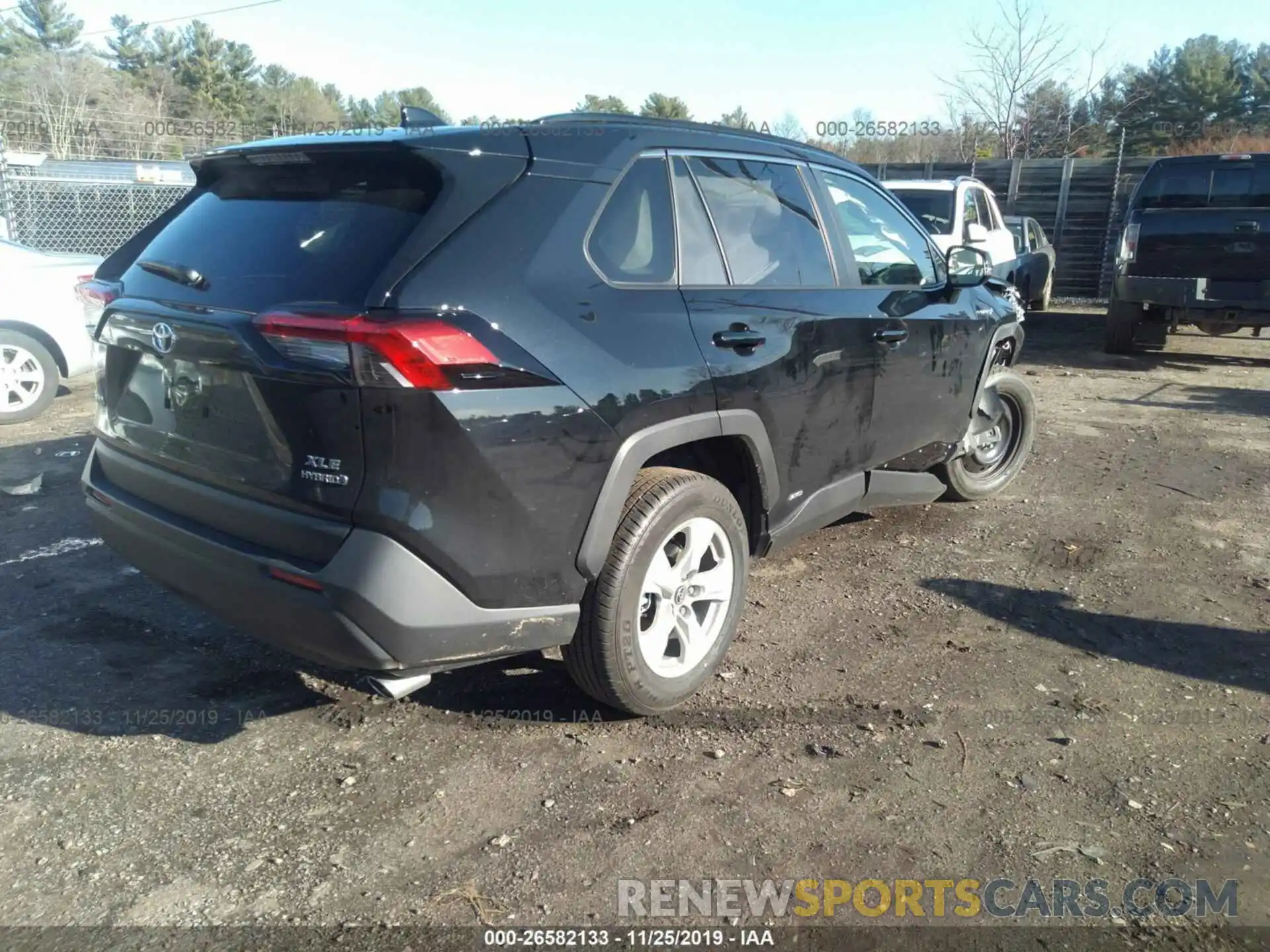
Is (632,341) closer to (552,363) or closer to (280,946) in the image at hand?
(552,363)

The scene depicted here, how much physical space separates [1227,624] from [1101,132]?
3848 cm

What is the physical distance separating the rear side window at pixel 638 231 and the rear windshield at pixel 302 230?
1.81 feet

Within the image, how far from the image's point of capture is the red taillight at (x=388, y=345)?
2428 millimetres

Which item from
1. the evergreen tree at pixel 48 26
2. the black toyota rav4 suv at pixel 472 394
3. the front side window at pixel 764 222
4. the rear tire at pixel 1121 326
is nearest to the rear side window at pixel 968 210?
the rear tire at pixel 1121 326

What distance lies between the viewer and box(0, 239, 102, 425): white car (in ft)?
24.2

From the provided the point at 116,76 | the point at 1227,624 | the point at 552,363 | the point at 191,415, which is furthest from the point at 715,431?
the point at 116,76

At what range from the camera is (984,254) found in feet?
16.4

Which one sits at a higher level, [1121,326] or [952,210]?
[952,210]

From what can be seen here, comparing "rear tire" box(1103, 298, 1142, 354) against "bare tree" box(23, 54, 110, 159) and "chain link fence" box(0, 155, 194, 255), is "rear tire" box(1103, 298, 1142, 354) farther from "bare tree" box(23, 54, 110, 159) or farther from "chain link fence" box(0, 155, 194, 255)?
"bare tree" box(23, 54, 110, 159)

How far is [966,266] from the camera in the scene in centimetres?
508

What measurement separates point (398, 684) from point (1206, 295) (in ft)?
31.9

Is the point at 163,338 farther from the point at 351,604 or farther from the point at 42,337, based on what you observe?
the point at 42,337

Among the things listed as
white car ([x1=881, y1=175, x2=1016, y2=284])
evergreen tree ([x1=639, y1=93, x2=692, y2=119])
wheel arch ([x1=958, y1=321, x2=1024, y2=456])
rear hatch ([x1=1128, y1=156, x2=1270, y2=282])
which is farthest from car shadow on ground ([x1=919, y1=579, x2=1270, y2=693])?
evergreen tree ([x1=639, y1=93, x2=692, y2=119])

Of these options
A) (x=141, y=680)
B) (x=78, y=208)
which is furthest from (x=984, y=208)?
(x=141, y=680)
